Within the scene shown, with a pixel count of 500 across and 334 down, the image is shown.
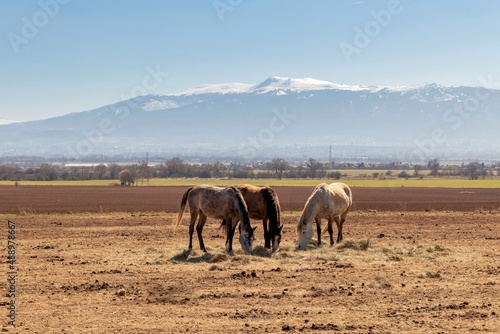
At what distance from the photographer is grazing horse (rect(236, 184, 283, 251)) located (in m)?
19.6

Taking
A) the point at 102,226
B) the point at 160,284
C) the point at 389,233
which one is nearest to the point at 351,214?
the point at 389,233

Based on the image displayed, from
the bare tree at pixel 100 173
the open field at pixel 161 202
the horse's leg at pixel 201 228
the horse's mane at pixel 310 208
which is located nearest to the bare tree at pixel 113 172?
the bare tree at pixel 100 173

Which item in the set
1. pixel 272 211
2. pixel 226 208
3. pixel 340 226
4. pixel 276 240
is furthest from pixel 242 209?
pixel 340 226

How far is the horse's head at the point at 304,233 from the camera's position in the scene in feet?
65.4

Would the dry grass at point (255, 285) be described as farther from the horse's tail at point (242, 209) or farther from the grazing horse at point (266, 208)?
the horse's tail at point (242, 209)

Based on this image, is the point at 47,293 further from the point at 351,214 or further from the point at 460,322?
the point at 351,214

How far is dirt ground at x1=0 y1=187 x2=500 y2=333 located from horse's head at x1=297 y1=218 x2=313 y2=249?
338 millimetres

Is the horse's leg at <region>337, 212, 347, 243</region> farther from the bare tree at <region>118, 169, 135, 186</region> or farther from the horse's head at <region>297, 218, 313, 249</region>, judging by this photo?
the bare tree at <region>118, 169, 135, 186</region>

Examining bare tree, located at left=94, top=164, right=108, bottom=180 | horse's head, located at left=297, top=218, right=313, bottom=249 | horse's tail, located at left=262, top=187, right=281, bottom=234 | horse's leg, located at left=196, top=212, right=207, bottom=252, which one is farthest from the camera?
bare tree, located at left=94, top=164, right=108, bottom=180

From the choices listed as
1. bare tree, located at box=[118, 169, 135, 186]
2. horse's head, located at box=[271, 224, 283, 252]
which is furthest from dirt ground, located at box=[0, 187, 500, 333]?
bare tree, located at box=[118, 169, 135, 186]

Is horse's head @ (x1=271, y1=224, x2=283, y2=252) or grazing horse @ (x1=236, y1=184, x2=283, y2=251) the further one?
grazing horse @ (x1=236, y1=184, x2=283, y2=251)

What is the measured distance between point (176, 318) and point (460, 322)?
4.91m

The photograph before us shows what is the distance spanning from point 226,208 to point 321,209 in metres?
3.24

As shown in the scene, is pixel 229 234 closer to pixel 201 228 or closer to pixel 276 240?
pixel 201 228
